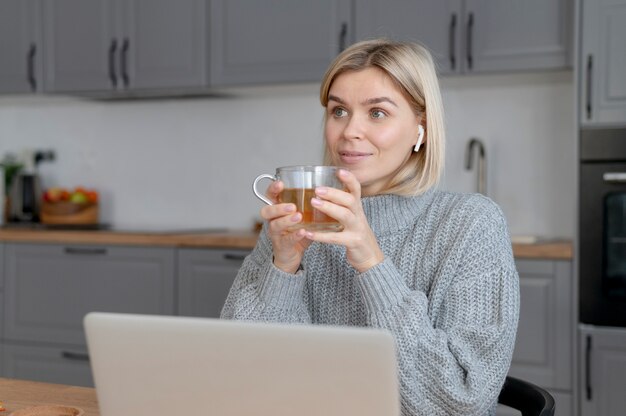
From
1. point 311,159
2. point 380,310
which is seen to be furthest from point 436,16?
point 380,310

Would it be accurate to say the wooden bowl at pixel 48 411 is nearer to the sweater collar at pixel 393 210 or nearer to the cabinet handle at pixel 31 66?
the sweater collar at pixel 393 210

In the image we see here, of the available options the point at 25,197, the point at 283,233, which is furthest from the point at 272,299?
the point at 25,197

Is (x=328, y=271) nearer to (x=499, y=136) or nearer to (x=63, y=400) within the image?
(x=63, y=400)

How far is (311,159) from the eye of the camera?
143 inches

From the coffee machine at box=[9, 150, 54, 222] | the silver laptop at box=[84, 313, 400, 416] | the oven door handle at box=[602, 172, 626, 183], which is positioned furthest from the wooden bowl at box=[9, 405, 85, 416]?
the coffee machine at box=[9, 150, 54, 222]

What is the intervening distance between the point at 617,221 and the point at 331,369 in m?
2.26

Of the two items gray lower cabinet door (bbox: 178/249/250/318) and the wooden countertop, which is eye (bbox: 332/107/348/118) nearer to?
the wooden countertop

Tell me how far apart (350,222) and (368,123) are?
1.14 ft

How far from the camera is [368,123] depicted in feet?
4.79

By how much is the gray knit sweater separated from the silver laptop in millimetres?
486

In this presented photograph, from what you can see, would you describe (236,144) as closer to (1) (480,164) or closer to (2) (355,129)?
(1) (480,164)

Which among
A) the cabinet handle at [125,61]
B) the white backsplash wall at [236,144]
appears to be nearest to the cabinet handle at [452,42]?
the white backsplash wall at [236,144]

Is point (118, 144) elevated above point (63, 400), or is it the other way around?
point (118, 144)

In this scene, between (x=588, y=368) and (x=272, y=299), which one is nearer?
(x=272, y=299)
